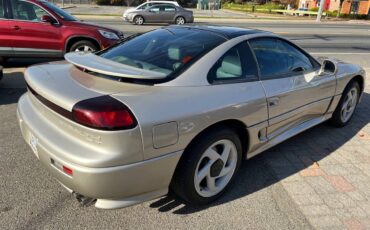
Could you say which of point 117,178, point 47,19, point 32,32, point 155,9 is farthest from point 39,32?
point 155,9

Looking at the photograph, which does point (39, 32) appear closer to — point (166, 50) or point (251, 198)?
point (166, 50)

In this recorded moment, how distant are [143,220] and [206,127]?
36.3 inches

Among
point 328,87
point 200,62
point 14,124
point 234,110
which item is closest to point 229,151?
point 234,110

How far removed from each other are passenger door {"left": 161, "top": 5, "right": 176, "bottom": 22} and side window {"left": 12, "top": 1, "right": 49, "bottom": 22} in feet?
46.8

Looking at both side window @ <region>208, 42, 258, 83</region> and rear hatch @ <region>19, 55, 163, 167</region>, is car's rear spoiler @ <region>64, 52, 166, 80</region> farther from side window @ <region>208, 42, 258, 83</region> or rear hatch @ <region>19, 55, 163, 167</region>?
side window @ <region>208, 42, 258, 83</region>

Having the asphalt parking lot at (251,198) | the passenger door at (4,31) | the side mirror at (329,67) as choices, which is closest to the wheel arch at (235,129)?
the asphalt parking lot at (251,198)

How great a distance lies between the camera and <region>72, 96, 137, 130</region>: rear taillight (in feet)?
6.93

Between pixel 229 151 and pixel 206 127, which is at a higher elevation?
pixel 206 127

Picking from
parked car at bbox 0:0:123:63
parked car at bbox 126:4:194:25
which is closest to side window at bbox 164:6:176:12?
parked car at bbox 126:4:194:25

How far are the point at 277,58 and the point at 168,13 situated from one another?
1836 cm

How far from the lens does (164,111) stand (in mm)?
2275

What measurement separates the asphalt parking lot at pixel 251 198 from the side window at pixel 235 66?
1.08m

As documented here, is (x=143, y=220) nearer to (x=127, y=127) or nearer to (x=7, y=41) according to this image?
(x=127, y=127)

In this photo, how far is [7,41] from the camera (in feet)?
22.8
